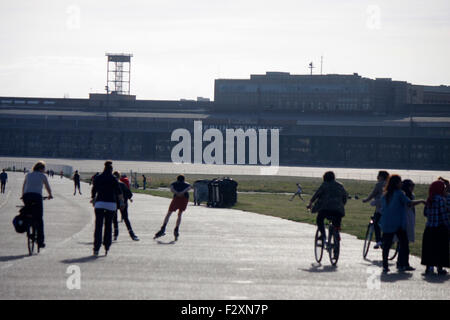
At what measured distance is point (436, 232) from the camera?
15.8 m

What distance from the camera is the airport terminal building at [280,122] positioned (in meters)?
115

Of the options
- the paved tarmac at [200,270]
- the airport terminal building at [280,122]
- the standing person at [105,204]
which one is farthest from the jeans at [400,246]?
the airport terminal building at [280,122]

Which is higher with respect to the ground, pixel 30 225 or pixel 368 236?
pixel 30 225

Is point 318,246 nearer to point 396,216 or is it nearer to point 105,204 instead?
point 396,216

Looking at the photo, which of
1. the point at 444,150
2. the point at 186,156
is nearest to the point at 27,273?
the point at 444,150

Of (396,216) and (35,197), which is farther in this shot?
(35,197)

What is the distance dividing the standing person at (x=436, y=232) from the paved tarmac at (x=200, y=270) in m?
0.49

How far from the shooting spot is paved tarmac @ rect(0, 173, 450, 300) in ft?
40.8

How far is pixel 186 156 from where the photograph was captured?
125m

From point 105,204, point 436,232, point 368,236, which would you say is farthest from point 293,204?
point 436,232

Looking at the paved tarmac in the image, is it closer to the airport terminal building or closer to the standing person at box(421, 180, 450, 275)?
the standing person at box(421, 180, 450, 275)

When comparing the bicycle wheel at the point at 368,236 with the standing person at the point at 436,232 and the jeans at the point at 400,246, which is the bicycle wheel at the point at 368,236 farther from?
the standing person at the point at 436,232

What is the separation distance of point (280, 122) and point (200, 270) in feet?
353
